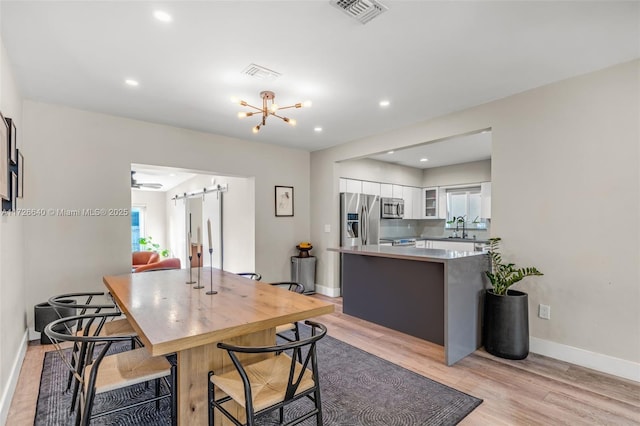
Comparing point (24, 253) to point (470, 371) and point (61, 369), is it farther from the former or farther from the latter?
point (470, 371)

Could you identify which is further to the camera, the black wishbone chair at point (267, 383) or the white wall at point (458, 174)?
the white wall at point (458, 174)

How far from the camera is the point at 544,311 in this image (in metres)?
2.94

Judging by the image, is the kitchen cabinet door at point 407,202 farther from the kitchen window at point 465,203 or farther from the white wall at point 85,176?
the white wall at point 85,176

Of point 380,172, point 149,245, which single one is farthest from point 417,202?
point 149,245

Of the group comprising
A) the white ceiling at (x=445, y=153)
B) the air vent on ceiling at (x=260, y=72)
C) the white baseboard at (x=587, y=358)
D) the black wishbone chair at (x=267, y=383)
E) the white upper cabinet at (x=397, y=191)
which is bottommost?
the white baseboard at (x=587, y=358)

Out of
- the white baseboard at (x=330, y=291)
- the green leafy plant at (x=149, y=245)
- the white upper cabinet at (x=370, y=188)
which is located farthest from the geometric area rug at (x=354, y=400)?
the green leafy plant at (x=149, y=245)

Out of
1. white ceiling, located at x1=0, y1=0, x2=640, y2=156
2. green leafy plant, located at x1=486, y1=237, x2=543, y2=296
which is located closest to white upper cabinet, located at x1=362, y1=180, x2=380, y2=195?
white ceiling, located at x1=0, y1=0, x2=640, y2=156

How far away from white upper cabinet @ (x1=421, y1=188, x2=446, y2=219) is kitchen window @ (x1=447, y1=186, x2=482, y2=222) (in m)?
0.26

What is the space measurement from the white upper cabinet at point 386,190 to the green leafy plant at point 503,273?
10.8 ft

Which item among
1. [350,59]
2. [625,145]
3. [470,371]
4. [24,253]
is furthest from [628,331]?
[24,253]

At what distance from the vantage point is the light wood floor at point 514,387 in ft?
6.64

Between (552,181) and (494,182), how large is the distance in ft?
1.64

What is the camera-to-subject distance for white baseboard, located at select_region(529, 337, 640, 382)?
2.49 metres

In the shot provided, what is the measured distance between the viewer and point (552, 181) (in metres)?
2.91
